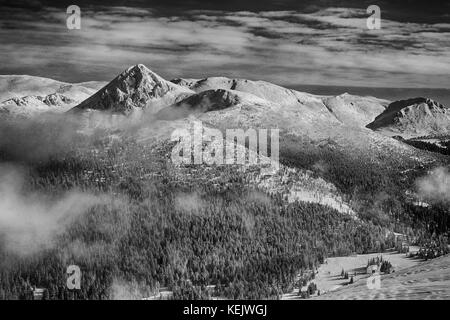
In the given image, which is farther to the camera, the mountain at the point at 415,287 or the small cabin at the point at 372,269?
the small cabin at the point at 372,269

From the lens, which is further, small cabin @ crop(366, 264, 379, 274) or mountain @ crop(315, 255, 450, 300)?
small cabin @ crop(366, 264, 379, 274)

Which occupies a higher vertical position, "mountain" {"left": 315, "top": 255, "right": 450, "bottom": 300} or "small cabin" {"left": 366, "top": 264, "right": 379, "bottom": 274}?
"mountain" {"left": 315, "top": 255, "right": 450, "bottom": 300}

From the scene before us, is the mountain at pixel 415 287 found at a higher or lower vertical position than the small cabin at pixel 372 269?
higher

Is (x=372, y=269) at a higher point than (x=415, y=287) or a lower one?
lower

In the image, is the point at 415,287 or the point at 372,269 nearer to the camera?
the point at 415,287
